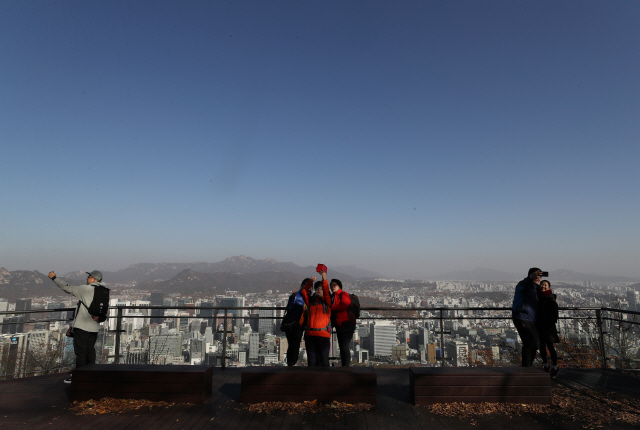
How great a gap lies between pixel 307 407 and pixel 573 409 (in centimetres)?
327

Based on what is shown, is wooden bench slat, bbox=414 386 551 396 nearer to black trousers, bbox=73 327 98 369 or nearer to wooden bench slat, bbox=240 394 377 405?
wooden bench slat, bbox=240 394 377 405

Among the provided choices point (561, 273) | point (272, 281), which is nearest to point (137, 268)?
point (272, 281)

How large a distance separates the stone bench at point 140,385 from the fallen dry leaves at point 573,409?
122 inches

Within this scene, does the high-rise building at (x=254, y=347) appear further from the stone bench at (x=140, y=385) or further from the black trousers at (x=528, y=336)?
the black trousers at (x=528, y=336)

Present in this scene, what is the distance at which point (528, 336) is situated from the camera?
5.59 metres

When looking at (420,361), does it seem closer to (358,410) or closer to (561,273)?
(358,410)

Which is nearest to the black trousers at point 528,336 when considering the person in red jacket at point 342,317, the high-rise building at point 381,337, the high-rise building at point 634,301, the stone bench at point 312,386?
the high-rise building at point 381,337

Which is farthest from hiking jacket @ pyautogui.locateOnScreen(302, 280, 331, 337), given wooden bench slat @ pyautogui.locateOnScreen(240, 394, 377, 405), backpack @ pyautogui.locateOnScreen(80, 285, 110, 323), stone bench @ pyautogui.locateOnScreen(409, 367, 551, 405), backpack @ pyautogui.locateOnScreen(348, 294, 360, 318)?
backpack @ pyautogui.locateOnScreen(80, 285, 110, 323)

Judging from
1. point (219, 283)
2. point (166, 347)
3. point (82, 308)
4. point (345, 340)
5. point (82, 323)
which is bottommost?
point (219, 283)

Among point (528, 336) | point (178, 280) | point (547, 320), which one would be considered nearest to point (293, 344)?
point (528, 336)

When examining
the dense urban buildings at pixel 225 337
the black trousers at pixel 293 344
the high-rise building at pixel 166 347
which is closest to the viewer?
the black trousers at pixel 293 344

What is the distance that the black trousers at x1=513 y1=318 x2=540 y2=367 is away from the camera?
5.55 meters

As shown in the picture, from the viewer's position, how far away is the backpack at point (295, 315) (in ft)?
18.1

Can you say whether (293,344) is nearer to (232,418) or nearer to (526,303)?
(232,418)
